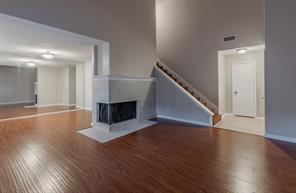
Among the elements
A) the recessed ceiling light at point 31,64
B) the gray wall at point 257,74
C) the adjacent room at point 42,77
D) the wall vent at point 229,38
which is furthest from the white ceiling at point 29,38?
the gray wall at point 257,74

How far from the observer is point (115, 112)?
5.12 m

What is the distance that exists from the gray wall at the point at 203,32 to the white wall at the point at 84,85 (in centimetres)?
387

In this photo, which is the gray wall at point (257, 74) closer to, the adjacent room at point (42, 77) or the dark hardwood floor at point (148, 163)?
the dark hardwood floor at point (148, 163)

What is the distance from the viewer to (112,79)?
4.95m

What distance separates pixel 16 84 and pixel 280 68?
37.1ft

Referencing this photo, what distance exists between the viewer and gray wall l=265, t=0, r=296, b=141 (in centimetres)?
376

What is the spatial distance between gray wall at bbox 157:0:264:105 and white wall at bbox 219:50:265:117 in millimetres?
737

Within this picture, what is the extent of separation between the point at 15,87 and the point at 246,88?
11202 mm

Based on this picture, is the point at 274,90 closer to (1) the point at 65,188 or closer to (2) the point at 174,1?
(1) the point at 65,188

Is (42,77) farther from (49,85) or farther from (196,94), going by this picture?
(196,94)

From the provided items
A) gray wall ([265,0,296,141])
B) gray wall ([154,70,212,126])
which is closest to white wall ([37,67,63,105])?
gray wall ([154,70,212,126])

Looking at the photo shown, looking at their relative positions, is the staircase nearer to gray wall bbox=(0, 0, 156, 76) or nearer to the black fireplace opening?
gray wall bbox=(0, 0, 156, 76)

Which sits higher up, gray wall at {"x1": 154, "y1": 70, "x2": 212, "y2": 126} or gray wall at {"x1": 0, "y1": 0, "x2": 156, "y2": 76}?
gray wall at {"x1": 0, "y1": 0, "x2": 156, "y2": 76}

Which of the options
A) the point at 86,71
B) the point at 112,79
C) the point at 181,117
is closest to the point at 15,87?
the point at 86,71
